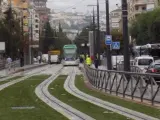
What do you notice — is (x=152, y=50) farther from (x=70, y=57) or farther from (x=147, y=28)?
(x=147, y=28)

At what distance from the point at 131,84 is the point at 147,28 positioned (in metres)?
73.8

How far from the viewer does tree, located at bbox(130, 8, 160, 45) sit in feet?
252

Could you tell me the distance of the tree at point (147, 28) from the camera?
7689 cm

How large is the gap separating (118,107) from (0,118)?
4.62 metres

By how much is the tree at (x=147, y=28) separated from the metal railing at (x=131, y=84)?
54.0 meters

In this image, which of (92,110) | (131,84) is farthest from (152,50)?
(92,110)

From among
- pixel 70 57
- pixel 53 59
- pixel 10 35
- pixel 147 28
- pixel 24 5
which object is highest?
pixel 24 5

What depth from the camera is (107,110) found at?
15.3 m

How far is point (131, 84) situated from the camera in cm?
1814

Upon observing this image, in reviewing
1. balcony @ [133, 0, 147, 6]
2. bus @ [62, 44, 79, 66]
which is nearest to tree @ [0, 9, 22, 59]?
bus @ [62, 44, 79, 66]

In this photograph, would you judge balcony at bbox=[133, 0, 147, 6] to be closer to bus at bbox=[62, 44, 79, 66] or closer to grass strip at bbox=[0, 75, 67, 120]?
bus at bbox=[62, 44, 79, 66]

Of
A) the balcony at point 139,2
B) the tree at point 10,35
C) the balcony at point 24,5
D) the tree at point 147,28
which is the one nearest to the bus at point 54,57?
the tree at point 10,35

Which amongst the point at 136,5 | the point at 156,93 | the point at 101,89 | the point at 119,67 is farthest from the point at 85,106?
the point at 136,5

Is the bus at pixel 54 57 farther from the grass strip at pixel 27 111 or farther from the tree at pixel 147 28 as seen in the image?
the grass strip at pixel 27 111
